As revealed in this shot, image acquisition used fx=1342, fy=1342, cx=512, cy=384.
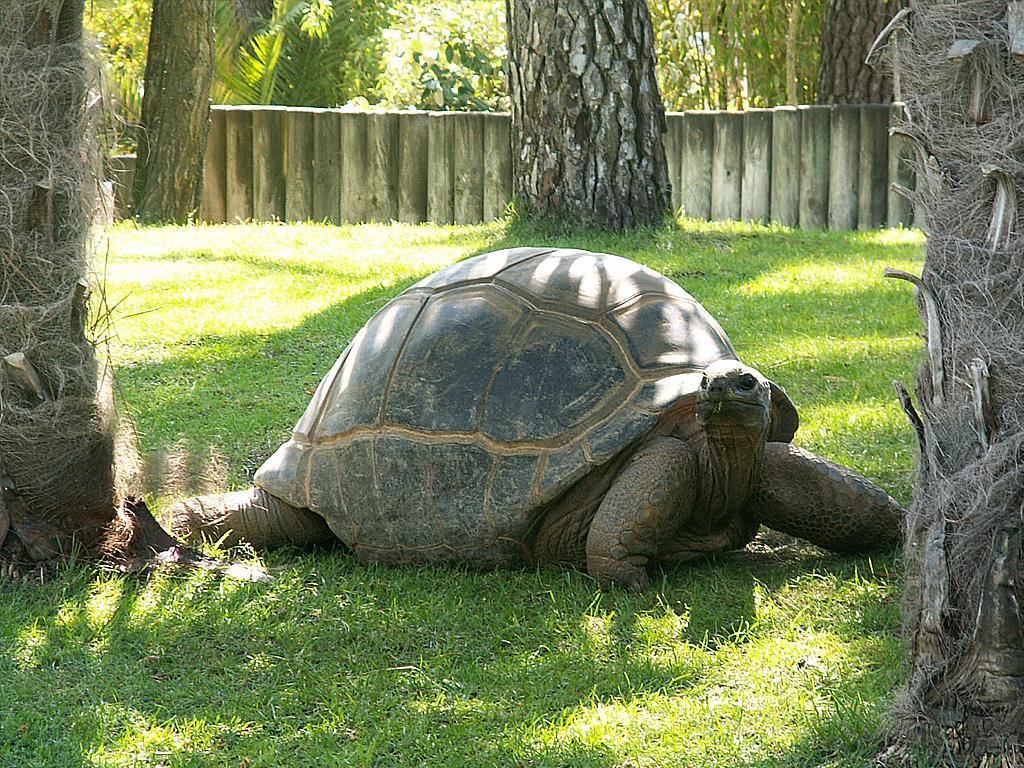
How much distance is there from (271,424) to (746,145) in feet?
23.2

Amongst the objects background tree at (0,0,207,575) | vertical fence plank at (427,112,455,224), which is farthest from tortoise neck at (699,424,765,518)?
vertical fence plank at (427,112,455,224)

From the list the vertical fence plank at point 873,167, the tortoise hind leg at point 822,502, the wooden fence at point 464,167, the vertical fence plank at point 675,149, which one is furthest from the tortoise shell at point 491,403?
the vertical fence plank at point 675,149

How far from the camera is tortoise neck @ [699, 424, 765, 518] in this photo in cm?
388

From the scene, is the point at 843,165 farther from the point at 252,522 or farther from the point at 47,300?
the point at 47,300

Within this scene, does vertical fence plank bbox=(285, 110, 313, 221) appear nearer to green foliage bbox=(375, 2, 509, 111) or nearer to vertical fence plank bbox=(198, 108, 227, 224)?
vertical fence plank bbox=(198, 108, 227, 224)

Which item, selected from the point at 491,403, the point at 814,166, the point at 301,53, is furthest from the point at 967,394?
the point at 301,53

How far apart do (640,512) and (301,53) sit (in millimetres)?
15329

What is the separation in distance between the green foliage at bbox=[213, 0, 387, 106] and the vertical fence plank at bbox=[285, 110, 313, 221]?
4680 mm

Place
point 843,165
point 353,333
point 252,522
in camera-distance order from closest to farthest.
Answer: point 252,522
point 353,333
point 843,165

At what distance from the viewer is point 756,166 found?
38.5 feet

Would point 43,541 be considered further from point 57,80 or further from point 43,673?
point 57,80

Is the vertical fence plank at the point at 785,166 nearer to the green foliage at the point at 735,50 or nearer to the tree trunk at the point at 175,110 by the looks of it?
the green foliage at the point at 735,50

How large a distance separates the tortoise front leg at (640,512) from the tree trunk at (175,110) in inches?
307

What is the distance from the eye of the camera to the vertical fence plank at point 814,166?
37.0ft
